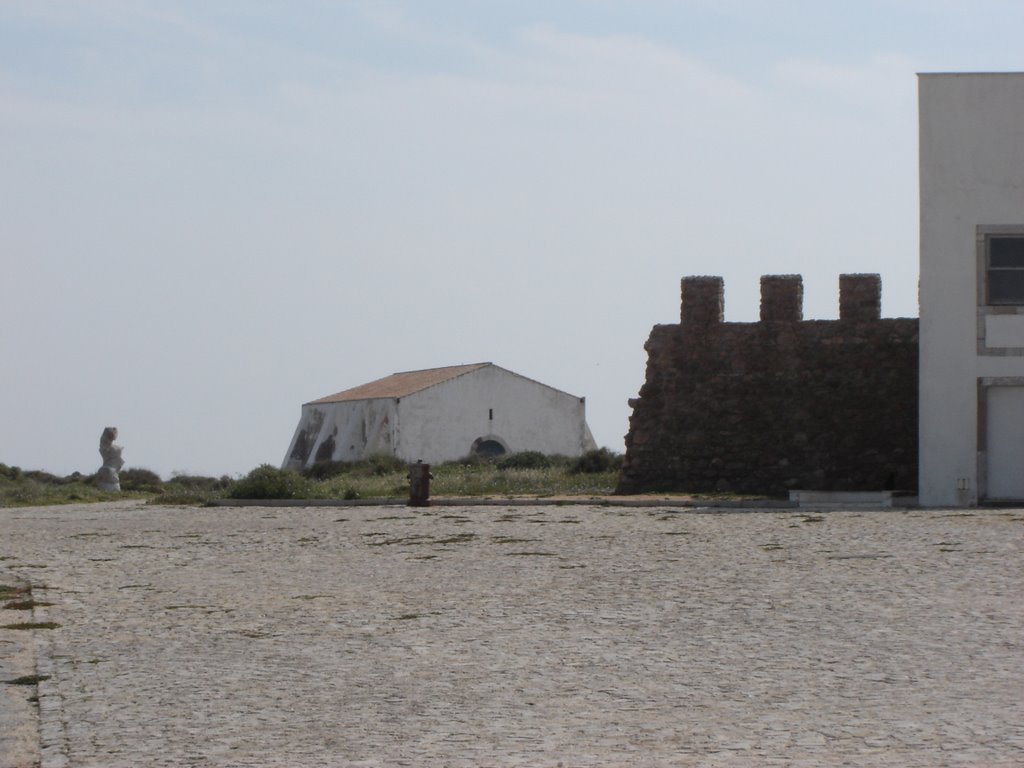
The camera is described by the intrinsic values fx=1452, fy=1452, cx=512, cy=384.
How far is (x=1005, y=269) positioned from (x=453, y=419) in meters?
31.0

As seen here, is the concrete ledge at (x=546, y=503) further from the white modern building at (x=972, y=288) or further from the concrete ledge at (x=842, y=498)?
the white modern building at (x=972, y=288)

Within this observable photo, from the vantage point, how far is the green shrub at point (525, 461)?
137ft

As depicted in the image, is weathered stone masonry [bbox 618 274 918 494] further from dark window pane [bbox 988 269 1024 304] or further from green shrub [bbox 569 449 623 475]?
green shrub [bbox 569 449 623 475]

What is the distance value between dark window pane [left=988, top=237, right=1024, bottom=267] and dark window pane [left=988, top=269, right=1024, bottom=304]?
11 centimetres

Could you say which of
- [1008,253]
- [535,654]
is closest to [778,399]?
[1008,253]

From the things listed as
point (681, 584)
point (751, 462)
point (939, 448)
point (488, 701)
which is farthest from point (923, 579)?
point (751, 462)

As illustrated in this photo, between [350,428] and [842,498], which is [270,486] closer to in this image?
[842,498]

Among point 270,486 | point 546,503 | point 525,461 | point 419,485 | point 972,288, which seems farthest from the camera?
point 525,461

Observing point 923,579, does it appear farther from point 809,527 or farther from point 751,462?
point 751,462

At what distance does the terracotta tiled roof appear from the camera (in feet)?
170

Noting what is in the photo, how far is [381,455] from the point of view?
48.0 m

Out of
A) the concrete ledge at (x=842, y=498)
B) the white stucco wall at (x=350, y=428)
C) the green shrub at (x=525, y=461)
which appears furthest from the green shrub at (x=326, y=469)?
the concrete ledge at (x=842, y=498)

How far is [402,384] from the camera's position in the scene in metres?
54.6

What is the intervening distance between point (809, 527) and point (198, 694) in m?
10.9
